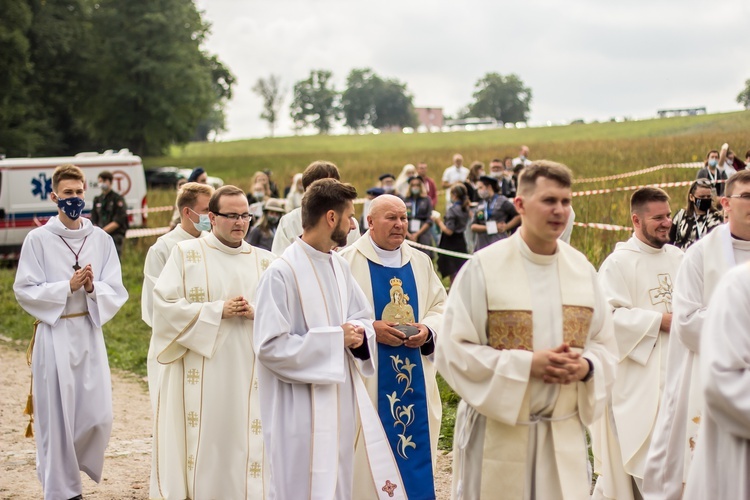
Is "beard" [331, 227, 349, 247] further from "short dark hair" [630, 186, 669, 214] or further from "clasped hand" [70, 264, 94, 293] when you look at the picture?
"clasped hand" [70, 264, 94, 293]

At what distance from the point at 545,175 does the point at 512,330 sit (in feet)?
2.35

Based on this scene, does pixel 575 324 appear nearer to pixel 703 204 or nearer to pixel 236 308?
pixel 236 308

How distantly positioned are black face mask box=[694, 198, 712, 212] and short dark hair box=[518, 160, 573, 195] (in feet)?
18.0

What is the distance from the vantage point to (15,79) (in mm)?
45656

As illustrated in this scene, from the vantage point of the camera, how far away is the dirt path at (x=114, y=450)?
8.41m

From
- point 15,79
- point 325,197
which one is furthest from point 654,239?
point 15,79

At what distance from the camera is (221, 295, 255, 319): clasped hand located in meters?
7.34

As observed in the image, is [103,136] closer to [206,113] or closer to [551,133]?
[206,113]

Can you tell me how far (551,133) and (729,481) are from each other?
6110 cm

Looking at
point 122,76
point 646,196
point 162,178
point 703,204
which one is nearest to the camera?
point 646,196

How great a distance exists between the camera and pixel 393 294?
7348 mm

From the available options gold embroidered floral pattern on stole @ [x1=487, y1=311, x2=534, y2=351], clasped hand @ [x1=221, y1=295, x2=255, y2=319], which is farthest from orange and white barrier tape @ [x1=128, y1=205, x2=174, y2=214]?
gold embroidered floral pattern on stole @ [x1=487, y1=311, x2=534, y2=351]

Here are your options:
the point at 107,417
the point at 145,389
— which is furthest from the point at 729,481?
the point at 145,389

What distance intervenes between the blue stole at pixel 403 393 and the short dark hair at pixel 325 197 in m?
1.51
